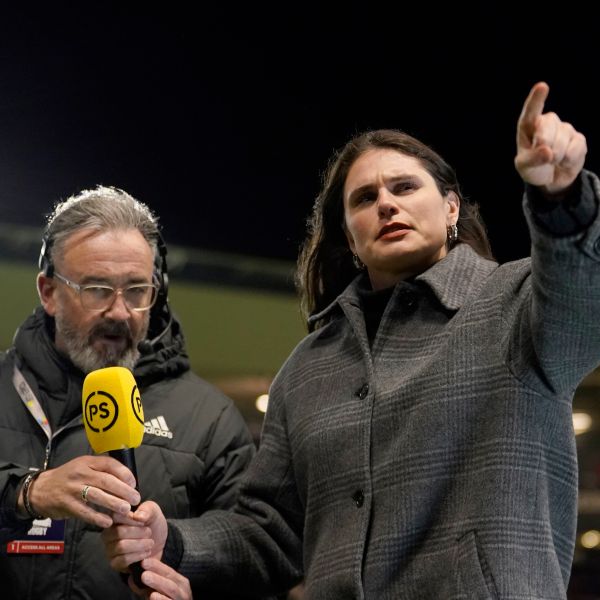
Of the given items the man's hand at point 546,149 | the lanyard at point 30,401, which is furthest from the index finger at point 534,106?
the lanyard at point 30,401

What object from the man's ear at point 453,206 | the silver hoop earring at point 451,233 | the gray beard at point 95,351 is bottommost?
the gray beard at point 95,351

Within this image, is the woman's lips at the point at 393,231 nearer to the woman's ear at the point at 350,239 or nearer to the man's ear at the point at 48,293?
the woman's ear at the point at 350,239

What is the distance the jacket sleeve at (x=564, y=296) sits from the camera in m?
1.41

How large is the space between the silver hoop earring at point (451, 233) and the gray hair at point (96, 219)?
2.39 ft

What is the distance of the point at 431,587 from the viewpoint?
160 centimetres

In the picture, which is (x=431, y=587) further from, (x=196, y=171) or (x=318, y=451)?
(x=196, y=171)

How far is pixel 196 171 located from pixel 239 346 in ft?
3.53

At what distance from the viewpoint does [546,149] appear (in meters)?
1.35

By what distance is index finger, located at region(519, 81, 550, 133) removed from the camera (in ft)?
4.46

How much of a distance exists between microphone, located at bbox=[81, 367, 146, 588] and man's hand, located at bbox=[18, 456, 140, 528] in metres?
0.03

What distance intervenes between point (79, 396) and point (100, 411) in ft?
1.96

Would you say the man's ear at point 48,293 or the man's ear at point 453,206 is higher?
the man's ear at point 453,206

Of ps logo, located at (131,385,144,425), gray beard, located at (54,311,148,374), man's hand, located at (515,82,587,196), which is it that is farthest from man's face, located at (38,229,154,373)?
man's hand, located at (515,82,587,196)

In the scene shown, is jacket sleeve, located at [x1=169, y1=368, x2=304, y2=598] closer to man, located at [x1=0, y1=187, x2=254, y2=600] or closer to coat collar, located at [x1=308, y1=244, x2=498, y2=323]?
man, located at [x1=0, y1=187, x2=254, y2=600]
